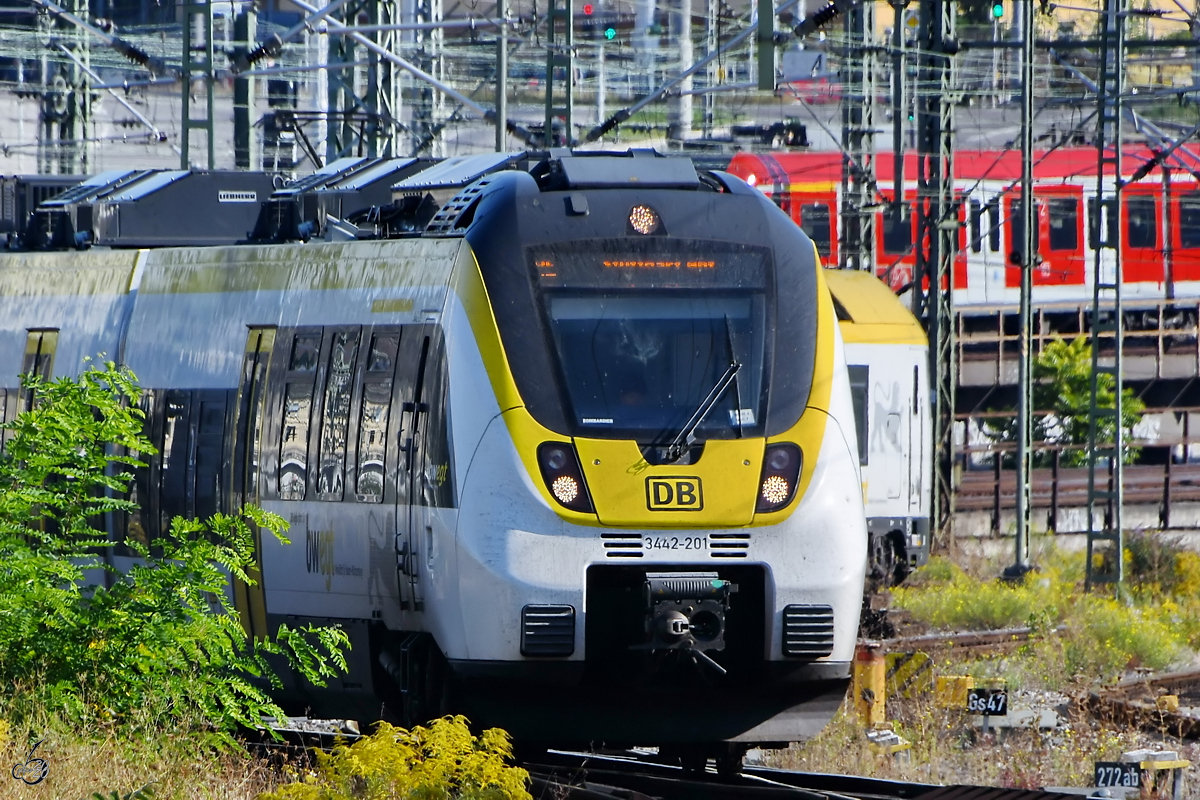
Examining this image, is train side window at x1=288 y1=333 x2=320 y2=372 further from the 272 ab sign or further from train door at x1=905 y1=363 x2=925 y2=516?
train door at x1=905 y1=363 x2=925 y2=516

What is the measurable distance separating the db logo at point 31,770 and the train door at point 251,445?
10.5 feet

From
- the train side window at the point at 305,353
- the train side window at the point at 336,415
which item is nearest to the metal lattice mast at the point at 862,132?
the train side window at the point at 305,353

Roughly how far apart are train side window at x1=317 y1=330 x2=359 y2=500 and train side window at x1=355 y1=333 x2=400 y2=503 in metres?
0.15

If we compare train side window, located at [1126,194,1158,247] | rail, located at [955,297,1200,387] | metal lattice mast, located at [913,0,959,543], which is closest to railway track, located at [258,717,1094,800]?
metal lattice mast, located at [913,0,959,543]

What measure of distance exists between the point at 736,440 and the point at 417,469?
63.6 inches

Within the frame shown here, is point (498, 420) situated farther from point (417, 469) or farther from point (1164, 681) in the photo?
point (1164, 681)

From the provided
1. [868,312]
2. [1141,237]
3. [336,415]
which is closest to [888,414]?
[868,312]

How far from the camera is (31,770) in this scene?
26.1 feet

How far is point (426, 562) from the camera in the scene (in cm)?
987

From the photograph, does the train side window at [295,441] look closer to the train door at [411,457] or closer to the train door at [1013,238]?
the train door at [411,457]

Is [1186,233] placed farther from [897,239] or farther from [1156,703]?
[1156,703]

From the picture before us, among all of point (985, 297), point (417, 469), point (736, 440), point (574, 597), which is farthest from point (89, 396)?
point (985, 297)

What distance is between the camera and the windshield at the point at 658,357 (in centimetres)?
963

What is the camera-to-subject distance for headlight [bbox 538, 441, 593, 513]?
9.46m
